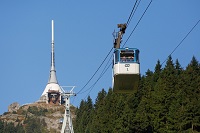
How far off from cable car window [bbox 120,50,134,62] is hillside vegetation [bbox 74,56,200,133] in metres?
25.7

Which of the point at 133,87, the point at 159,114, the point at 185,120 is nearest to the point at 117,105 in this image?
the point at 159,114

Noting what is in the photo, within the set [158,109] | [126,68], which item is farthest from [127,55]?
[158,109]

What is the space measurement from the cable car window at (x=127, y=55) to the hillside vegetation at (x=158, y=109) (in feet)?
84.4

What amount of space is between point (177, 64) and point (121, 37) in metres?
67.5

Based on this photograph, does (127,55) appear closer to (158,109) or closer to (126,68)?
(126,68)

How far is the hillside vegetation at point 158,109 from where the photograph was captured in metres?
59.2

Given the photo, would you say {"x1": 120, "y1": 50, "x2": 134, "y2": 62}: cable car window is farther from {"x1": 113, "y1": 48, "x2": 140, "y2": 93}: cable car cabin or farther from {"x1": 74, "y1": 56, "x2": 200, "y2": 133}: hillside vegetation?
{"x1": 74, "y1": 56, "x2": 200, "y2": 133}: hillside vegetation

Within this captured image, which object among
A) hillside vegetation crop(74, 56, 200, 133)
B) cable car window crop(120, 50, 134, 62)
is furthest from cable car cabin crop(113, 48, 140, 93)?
hillside vegetation crop(74, 56, 200, 133)

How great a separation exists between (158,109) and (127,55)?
32.6 meters

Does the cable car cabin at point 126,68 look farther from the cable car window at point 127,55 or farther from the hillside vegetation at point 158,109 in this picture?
the hillside vegetation at point 158,109

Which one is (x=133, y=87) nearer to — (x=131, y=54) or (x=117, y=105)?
(x=131, y=54)

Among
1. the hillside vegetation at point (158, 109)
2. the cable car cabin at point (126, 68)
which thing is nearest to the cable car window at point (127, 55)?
the cable car cabin at point (126, 68)

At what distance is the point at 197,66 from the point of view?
306 ft

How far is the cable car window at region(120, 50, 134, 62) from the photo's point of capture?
1318 inches
